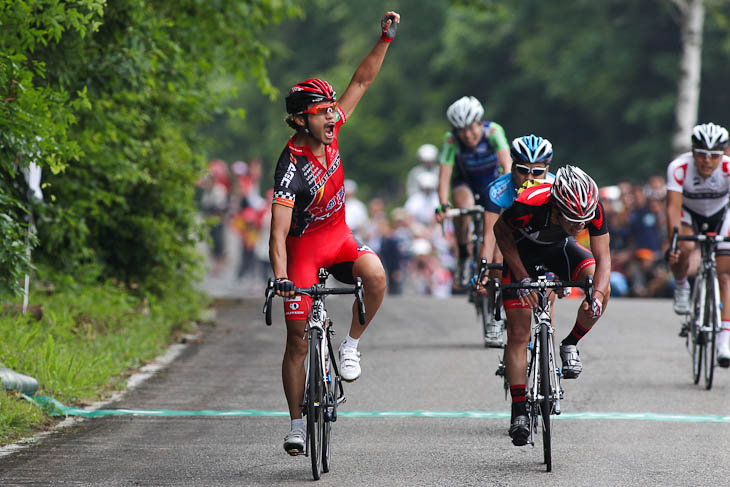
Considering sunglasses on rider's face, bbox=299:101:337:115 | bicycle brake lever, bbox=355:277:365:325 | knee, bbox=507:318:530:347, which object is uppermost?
sunglasses on rider's face, bbox=299:101:337:115

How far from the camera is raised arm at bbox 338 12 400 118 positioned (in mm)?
8609

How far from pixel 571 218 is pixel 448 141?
580 cm

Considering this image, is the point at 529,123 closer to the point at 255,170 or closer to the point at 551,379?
the point at 255,170

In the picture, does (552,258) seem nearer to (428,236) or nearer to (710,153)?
(710,153)

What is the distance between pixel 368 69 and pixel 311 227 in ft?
3.99

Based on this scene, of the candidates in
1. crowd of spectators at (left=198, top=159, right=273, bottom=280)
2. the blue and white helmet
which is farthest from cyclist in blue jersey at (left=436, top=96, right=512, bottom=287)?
crowd of spectators at (left=198, top=159, right=273, bottom=280)

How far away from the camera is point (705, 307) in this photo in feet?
38.6

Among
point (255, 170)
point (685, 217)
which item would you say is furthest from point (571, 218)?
point (255, 170)

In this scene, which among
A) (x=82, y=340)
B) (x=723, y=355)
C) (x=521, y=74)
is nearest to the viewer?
(x=723, y=355)

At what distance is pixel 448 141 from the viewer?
45.2 ft

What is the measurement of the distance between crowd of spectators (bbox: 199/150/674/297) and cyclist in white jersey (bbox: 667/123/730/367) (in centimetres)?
874

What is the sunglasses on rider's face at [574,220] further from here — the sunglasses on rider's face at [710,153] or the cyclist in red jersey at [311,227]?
the sunglasses on rider's face at [710,153]

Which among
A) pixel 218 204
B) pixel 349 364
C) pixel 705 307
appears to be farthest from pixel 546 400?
pixel 218 204

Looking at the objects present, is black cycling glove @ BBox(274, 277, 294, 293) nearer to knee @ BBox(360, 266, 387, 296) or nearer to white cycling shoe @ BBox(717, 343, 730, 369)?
knee @ BBox(360, 266, 387, 296)
